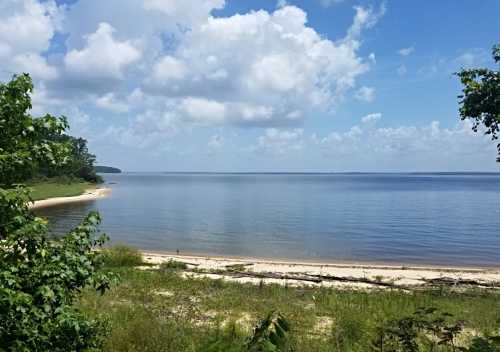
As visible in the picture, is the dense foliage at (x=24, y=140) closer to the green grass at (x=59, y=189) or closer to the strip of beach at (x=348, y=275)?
the strip of beach at (x=348, y=275)

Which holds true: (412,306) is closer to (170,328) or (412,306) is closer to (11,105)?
(170,328)

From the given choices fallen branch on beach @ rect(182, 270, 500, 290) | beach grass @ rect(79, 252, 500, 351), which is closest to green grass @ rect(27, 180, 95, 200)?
fallen branch on beach @ rect(182, 270, 500, 290)

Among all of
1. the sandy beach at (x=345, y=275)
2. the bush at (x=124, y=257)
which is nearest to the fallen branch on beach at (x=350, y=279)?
the sandy beach at (x=345, y=275)

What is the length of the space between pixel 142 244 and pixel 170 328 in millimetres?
26825

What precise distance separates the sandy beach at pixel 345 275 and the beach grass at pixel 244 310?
2.10 meters

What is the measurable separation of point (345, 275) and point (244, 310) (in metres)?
10.5

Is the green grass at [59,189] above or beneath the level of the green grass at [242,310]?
beneath

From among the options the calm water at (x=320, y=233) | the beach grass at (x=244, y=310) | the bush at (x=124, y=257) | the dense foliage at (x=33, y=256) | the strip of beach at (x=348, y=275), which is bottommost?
the calm water at (x=320, y=233)

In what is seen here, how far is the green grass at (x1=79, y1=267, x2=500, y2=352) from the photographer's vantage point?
25.9 feet

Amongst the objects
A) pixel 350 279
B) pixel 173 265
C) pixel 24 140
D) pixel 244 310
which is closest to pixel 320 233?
pixel 350 279

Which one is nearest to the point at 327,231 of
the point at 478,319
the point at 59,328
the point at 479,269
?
the point at 479,269

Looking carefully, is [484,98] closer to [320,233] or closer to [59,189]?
[320,233]

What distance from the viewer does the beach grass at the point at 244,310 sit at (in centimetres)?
790

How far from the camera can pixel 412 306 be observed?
475 inches
